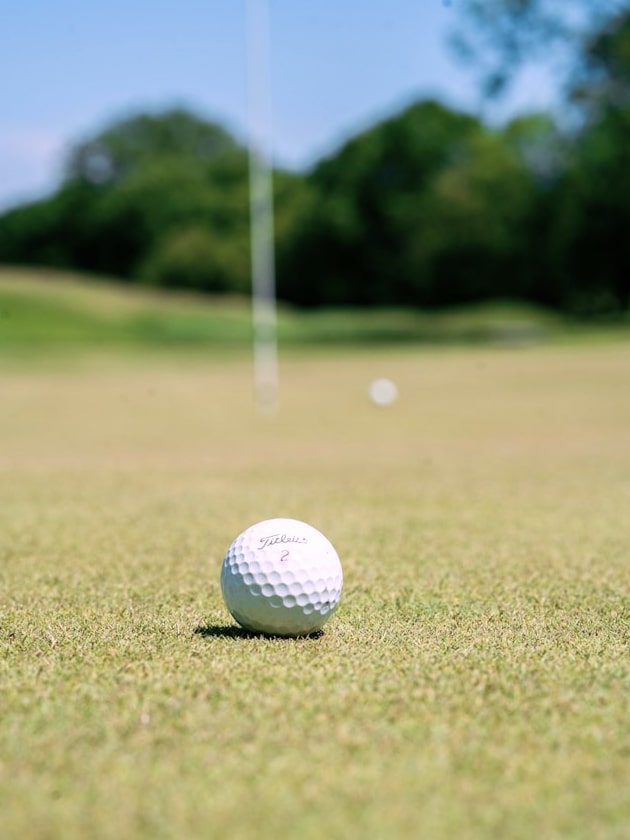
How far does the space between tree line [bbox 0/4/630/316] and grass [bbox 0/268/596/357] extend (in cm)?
689

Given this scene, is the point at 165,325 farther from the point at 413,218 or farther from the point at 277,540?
the point at 277,540

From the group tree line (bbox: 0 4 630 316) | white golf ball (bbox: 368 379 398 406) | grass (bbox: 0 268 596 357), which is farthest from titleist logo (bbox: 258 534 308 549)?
tree line (bbox: 0 4 630 316)

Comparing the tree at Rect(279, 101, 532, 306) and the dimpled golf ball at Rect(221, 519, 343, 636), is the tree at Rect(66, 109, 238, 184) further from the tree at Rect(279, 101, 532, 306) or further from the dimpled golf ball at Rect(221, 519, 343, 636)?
the dimpled golf ball at Rect(221, 519, 343, 636)

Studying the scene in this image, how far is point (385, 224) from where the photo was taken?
66938 mm

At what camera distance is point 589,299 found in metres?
55.7

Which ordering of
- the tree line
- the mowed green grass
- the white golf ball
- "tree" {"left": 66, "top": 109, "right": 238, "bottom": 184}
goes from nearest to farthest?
the white golf ball → the mowed green grass → the tree line → "tree" {"left": 66, "top": 109, "right": 238, "bottom": 184}

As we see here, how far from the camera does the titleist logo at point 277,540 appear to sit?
4082mm

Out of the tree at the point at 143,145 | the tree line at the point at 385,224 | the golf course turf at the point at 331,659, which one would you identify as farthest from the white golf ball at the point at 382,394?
the tree at the point at 143,145

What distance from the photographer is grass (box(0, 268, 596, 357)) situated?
38281 mm

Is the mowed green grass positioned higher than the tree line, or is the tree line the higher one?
the tree line

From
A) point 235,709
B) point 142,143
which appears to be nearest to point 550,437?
point 235,709

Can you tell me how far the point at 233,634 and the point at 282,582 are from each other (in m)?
0.29

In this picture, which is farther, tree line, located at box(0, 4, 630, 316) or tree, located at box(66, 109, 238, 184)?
tree, located at box(66, 109, 238, 184)

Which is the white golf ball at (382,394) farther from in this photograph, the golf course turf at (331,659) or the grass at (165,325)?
the grass at (165,325)
